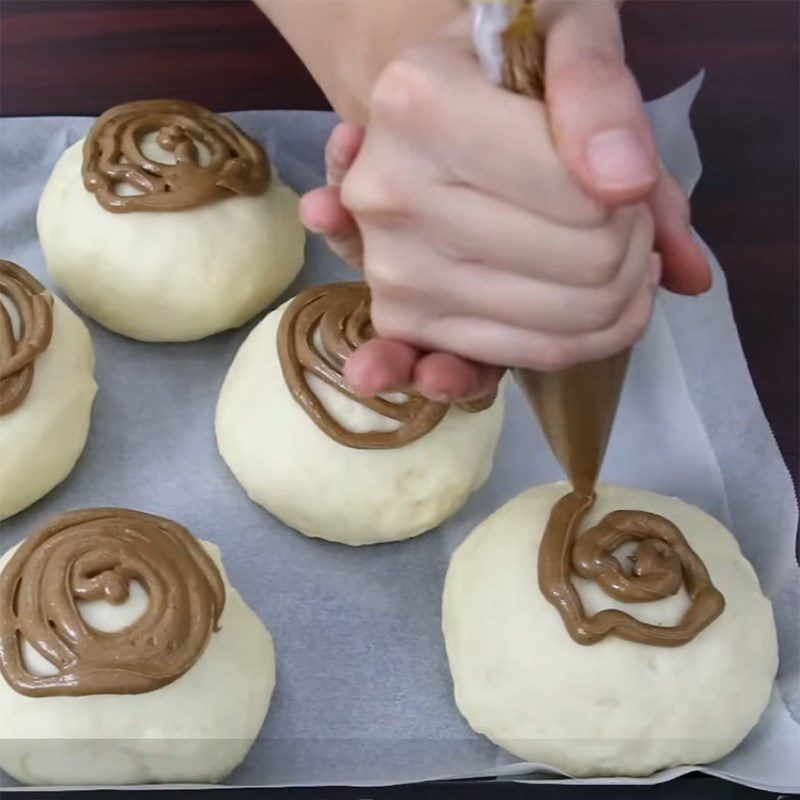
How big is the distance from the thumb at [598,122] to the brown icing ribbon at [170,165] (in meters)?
1.02

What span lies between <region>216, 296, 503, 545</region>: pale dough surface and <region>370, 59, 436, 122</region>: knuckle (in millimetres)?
795

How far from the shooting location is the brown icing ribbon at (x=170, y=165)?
156 centimetres

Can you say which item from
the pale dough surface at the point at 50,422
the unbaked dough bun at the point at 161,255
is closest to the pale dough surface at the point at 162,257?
the unbaked dough bun at the point at 161,255

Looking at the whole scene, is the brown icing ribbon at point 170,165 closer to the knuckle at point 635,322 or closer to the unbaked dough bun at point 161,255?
→ the unbaked dough bun at point 161,255

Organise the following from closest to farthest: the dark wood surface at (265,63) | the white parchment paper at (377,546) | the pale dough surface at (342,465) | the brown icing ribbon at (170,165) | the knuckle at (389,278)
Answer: the knuckle at (389,278) → the white parchment paper at (377,546) → the pale dough surface at (342,465) → the brown icing ribbon at (170,165) → the dark wood surface at (265,63)

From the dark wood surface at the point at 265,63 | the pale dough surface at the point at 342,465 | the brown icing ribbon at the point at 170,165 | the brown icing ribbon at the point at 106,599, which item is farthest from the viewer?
the dark wood surface at the point at 265,63

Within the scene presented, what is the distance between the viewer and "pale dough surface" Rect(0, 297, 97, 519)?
140 centimetres

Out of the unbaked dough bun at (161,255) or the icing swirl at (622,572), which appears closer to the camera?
the icing swirl at (622,572)

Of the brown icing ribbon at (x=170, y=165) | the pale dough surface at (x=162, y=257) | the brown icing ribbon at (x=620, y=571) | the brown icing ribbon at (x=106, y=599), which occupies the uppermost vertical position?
the brown icing ribbon at (x=170, y=165)

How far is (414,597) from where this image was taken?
144 centimetres

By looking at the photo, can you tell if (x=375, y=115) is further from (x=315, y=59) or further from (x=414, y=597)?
(x=414, y=597)

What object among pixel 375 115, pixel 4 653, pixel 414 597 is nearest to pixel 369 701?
pixel 414 597

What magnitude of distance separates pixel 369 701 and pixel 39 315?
714mm

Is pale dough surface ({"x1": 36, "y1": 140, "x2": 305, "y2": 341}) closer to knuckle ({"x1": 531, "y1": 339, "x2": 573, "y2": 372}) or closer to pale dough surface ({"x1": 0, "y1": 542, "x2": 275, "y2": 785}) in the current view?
pale dough surface ({"x1": 0, "y1": 542, "x2": 275, "y2": 785})
